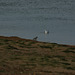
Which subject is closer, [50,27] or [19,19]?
[50,27]

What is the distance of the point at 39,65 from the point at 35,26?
47.4 ft

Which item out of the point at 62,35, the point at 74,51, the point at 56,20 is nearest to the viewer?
the point at 74,51

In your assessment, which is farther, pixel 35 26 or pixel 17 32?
pixel 35 26

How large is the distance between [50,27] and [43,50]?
1159 centimetres

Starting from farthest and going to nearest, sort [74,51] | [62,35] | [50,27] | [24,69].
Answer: [50,27], [62,35], [74,51], [24,69]

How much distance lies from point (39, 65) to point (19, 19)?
18.0m

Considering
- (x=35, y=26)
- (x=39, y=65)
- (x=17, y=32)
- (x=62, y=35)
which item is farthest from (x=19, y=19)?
(x=39, y=65)

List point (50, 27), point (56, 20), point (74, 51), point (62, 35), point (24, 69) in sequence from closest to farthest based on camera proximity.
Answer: point (24, 69), point (74, 51), point (62, 35), point (50, 27), point (56, 20)

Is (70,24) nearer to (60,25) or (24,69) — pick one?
(60,25)

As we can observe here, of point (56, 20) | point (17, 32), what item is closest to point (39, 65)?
point (17, 32)

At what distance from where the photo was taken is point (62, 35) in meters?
20.1

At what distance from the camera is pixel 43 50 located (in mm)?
11859

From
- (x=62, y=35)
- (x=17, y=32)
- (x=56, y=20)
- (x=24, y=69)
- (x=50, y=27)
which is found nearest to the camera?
(x=24, y=69)

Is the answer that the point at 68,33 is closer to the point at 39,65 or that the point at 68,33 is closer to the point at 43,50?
the point at 43,50
